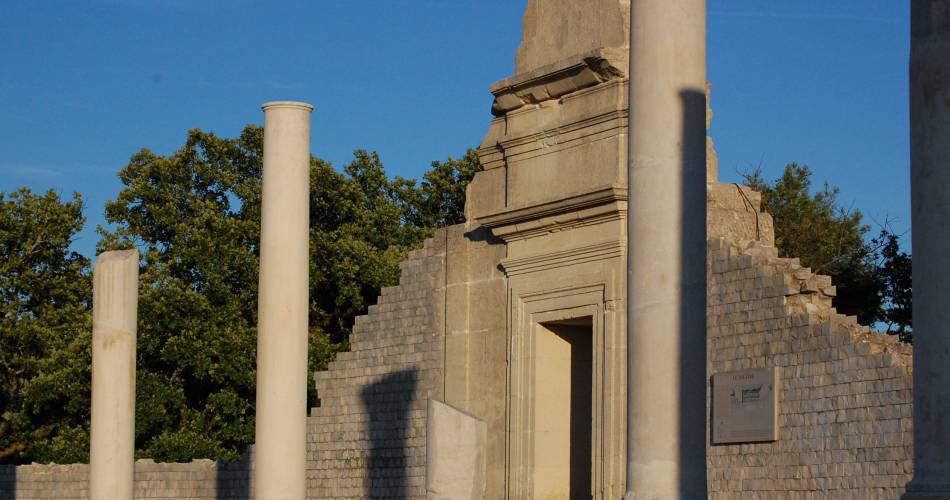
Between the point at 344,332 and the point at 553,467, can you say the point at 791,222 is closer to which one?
the point at 344,332

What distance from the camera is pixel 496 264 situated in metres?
17.5

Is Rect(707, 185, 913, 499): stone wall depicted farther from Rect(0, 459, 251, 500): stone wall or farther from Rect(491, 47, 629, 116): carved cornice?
Rect(0, 459, 251, 500): stone wall

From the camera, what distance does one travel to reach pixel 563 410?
1688cm

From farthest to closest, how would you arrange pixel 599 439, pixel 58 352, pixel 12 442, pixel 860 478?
1. pixel 12 442
2. pixel 58 352
3. pixel 599 439
4. pixel 860 478

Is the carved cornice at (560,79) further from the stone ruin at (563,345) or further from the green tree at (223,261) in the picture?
the green tree at (223,261)

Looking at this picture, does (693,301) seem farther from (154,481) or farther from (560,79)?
(154,481)

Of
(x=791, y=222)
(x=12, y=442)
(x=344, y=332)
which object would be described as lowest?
(x=12, y=442)

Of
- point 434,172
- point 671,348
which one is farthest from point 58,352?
point 671,348

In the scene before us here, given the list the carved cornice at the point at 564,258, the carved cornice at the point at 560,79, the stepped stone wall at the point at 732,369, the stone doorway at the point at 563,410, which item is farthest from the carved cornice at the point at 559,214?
the carved cornice at the point at 560,79

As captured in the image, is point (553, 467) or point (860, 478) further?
point (553, 467)

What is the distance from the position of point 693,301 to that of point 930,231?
8.33 ft

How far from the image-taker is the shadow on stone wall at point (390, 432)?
18.6 metres

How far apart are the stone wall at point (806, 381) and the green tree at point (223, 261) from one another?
54.4ft

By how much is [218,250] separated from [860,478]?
858 inches
